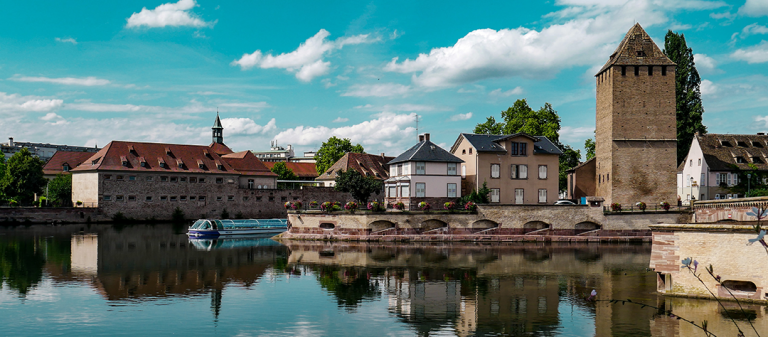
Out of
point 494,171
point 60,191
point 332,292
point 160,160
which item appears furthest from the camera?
point 60,191

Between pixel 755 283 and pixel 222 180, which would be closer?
pixel 755 283

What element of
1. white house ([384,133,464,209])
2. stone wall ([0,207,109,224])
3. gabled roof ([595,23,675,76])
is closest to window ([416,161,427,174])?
white house ([384,133,464,209])

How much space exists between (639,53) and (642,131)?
23.4ft

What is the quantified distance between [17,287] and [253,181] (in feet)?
187

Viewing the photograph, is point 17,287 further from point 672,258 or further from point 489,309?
point 672,258

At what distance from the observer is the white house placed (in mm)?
52656

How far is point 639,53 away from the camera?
179 feet

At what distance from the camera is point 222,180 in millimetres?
77188

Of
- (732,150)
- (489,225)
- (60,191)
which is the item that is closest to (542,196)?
(489,225)

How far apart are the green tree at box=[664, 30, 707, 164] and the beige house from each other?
2282 cm

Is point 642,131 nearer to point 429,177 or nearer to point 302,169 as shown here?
point 429,177

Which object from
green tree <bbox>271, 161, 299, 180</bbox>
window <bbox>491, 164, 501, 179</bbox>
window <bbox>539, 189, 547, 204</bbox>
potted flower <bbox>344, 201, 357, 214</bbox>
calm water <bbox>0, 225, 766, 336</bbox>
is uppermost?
green tree <bbox>271, 161, 299, 180</bbox>

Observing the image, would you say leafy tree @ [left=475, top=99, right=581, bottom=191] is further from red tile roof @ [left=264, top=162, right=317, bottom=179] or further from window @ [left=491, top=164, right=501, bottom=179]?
red tile roof @ [left=264, top=162, right=317, bottom=179]

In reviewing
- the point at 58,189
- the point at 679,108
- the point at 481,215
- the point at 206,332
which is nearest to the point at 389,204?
the point at 481,215
